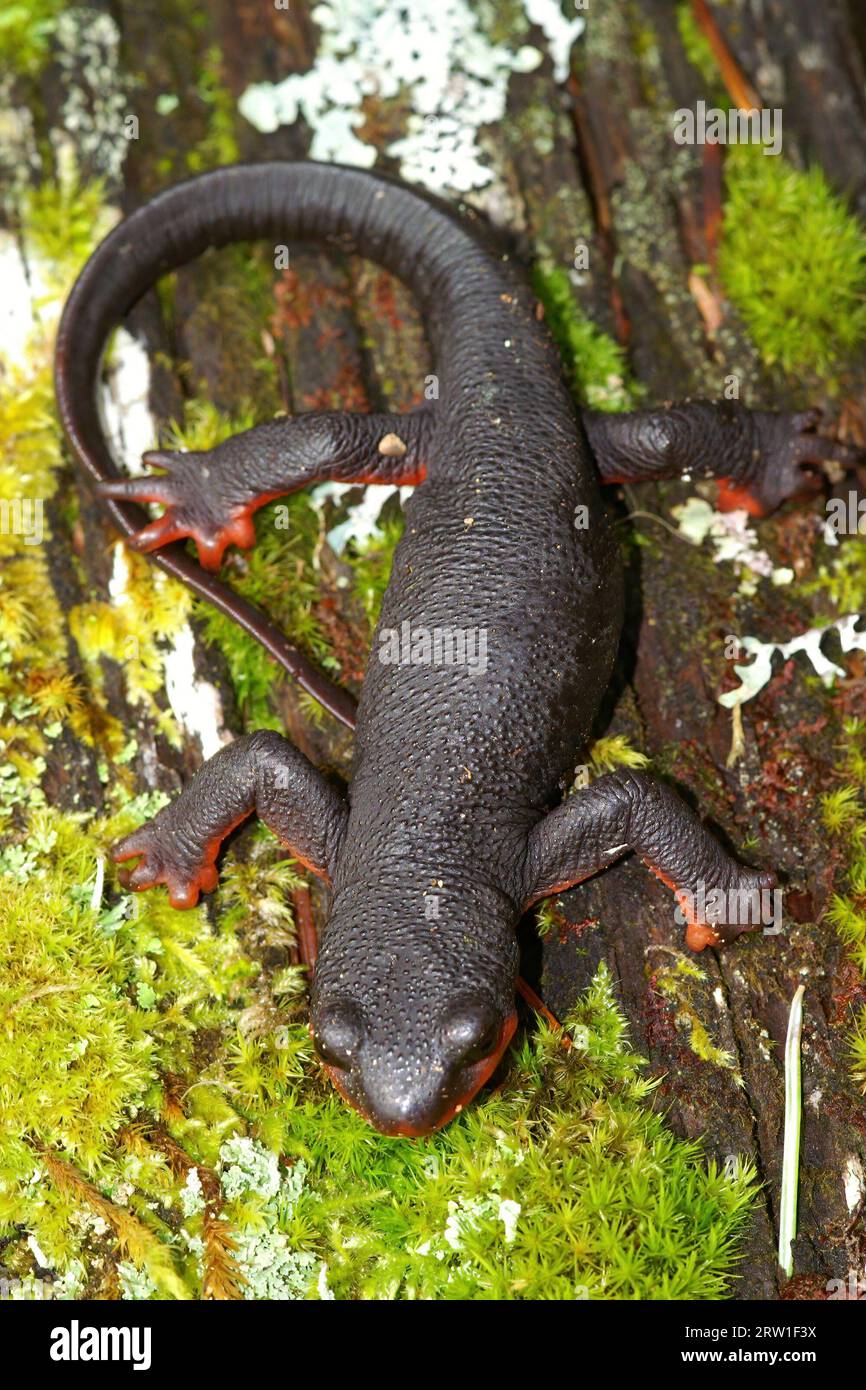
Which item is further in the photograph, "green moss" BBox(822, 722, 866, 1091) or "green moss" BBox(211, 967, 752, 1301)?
"green moss" BBox(822, 722, 866, 1091)

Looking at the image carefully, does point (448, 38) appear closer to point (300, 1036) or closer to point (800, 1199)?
point (300, 1036)

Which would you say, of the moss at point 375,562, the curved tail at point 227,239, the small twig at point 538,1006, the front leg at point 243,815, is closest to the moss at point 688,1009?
the small twig at point 538,1006

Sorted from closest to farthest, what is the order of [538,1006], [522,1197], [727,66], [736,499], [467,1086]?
[467,1086]
[522,1197]
[538,1006]
[736,499]
[727,66]

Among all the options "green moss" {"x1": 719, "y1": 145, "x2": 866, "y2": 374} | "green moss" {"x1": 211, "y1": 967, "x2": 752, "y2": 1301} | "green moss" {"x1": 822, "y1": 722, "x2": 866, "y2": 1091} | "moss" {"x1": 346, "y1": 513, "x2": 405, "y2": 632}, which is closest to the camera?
"green moss" {"x1": 211, "y1": 967, "x2": 752, "y2": 1301}

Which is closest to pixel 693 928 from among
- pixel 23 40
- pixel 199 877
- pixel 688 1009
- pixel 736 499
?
pixel 688 1009

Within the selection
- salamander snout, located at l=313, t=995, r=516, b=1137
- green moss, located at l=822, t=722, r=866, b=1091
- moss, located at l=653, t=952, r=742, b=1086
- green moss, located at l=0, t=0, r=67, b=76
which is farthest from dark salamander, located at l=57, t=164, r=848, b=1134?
green moss, located at l=0, t=0, r=67, b=76

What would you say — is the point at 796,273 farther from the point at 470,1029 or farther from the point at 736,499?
the point at 470,1029

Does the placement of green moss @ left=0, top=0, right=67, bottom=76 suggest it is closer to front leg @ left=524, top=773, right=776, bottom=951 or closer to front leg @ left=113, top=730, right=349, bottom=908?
front leg @ left=113, top=730, right=349, bottom=908
